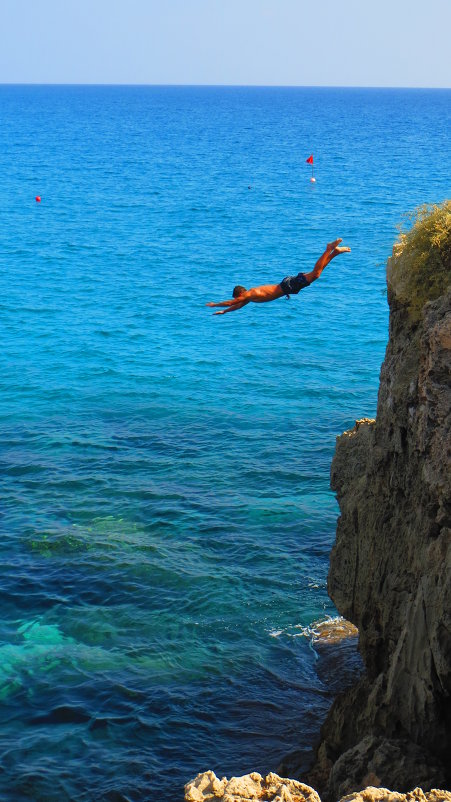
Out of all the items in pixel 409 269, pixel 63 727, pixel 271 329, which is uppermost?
pixel 409 269

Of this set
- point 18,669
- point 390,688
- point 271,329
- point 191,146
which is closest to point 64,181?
point 191,146

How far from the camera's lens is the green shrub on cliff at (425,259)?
12.7 m

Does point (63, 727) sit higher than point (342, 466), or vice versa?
point (342, 466)

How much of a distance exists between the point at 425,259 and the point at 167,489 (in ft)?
45.8

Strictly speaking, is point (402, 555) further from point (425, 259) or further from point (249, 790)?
point (249, 790)

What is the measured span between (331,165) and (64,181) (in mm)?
32238

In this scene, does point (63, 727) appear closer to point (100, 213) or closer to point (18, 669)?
point (18, 669)

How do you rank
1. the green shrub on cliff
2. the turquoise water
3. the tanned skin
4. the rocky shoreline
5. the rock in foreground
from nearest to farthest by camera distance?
the rock in foreground, the rocky shoreline, the green shrub on cliff, the tanned skin, the turquoise water

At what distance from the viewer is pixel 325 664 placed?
17.8 m

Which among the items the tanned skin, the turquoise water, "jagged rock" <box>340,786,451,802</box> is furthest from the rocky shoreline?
the turquoise water

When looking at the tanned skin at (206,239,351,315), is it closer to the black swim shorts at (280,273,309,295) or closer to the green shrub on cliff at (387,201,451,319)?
the black swim shorts at (280,273,309,295)

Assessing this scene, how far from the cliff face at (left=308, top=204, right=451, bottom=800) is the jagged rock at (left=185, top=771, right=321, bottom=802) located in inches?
51.2

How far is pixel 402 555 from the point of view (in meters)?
13.4

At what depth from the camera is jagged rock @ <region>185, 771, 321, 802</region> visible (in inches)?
378
